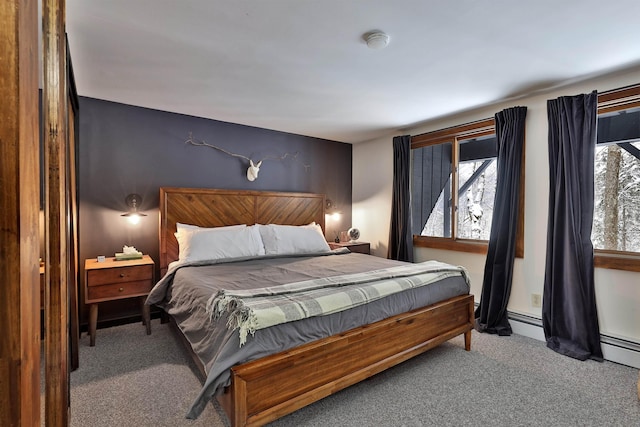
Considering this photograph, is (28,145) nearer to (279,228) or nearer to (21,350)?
(21,350)

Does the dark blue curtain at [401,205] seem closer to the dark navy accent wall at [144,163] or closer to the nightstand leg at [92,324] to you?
the dark navy accent wall at [144,163]

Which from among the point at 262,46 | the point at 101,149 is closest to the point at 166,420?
the point at 262,46

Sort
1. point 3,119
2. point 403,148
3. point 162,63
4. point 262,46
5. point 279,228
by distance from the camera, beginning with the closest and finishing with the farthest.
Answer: point 3,119, point 262,46, point 162,63, point 279,228, point 403,148

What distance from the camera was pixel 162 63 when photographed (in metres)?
2.38

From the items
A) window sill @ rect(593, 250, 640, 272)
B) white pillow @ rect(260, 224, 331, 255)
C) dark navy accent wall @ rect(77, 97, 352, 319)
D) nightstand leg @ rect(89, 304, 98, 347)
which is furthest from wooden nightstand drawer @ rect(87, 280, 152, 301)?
window sill @ rect(593, 250, 640, 272)

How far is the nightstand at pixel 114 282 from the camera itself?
108 inches

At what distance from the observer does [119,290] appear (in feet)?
9.38

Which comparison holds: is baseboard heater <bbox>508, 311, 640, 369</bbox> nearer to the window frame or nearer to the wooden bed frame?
the window frame

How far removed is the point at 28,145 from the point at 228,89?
2.34 m

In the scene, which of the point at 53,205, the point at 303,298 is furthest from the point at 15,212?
the point at 303,298

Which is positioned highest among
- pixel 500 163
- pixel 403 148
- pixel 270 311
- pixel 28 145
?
pixel 403 148

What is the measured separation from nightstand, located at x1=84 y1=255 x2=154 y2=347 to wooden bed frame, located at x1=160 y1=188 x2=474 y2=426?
14.9 inches

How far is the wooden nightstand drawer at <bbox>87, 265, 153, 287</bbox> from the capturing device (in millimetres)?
2734

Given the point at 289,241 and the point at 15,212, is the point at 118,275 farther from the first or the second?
the point at 15,212
